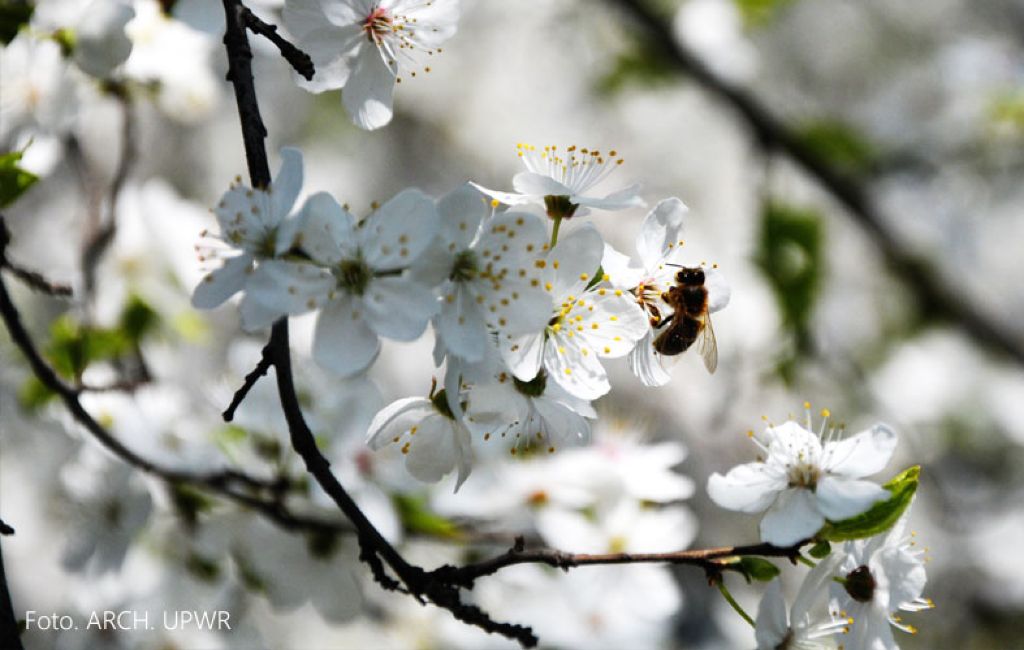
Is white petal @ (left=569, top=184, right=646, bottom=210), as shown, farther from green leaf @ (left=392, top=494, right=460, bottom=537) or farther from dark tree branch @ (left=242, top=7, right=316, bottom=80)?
green leaf @ (left=392, top=494, right=460, bottom=537)

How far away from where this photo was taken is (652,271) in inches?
36.2

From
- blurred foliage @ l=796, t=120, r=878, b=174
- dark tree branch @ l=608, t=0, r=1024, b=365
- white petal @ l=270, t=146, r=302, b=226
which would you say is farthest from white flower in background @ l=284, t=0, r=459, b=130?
blurred foliage @ l=796, t=120, r=878, b=174

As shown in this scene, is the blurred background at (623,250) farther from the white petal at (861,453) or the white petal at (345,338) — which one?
the white petal at (861,453)

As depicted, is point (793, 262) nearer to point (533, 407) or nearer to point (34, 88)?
point (533, 407)

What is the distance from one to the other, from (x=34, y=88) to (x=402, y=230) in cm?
67

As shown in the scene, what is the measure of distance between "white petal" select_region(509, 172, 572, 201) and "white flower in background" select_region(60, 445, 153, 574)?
740 millimetres

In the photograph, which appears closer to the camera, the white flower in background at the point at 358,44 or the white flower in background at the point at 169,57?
the white flower in background at the point at 358,44

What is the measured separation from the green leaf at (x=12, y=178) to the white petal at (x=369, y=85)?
326mm

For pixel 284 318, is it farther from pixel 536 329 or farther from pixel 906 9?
pixel 906 9

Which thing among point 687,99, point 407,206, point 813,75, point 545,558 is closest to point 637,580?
point 545,558

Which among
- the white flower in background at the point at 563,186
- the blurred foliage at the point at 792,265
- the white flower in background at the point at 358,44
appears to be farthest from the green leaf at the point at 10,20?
the blurred foliage at the point at 792,265

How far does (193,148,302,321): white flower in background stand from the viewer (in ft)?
2.54

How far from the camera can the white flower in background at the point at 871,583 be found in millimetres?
879

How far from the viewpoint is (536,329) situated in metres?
0.81
